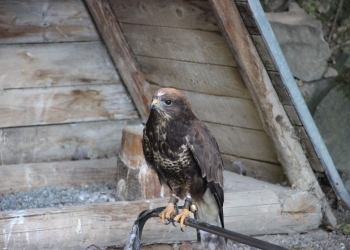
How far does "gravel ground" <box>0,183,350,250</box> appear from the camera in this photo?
3.54 meters

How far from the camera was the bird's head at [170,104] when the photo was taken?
2.58m

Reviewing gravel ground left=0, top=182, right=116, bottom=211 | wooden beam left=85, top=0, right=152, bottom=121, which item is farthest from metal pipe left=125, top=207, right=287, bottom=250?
wooden beam left=85, top=0, right=152, bottom=121

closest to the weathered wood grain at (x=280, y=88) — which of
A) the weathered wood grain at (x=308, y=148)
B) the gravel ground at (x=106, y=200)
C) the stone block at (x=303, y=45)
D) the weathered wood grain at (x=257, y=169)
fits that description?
the weathered wood grain at (x=308, y=148)

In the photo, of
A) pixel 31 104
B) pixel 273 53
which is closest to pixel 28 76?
pixel 31 104

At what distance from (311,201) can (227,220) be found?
55 centimetres

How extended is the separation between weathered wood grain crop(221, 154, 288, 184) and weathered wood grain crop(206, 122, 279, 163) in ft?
0.11

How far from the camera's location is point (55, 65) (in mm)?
4008

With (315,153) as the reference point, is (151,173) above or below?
below

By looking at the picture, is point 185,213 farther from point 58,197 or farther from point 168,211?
point 58,197

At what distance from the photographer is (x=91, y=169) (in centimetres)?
402

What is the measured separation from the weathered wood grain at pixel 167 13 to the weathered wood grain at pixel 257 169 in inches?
37.0

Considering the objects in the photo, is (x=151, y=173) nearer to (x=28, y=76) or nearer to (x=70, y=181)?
(x=70, y=181)

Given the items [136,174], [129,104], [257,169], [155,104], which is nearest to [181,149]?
[155,104]

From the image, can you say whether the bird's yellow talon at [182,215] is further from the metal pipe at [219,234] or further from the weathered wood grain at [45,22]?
the weathered wood grain at [45,22]
